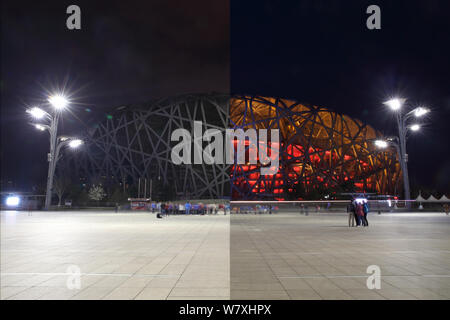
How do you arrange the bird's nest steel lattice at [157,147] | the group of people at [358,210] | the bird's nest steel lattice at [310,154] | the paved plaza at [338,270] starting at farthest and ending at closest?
the bird's nest steel lattice at [157,147]
the bird's nest steel lattice at [310,154]
the group of people at [358,210]
the paved plaza at [338,270]

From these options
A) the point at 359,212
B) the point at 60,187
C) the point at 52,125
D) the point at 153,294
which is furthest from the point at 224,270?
the point at 60,187

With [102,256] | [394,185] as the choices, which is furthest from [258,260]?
[394,185]

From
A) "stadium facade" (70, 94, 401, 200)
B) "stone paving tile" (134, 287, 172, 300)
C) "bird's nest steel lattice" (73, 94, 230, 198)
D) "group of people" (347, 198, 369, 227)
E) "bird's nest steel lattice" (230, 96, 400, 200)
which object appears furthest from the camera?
"bird's nest steel lattice" (73, 94, 230, 198)

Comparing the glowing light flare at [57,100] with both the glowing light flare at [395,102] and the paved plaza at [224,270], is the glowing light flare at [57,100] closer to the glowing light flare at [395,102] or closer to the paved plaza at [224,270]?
the paved plaza at [224,270]

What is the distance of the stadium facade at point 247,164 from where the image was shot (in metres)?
62.5

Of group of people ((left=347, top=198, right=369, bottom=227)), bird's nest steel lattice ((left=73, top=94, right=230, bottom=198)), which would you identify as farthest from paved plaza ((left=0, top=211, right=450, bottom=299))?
bird's nest steel lattice ((left=73, top=94, right=230, bottom=198))

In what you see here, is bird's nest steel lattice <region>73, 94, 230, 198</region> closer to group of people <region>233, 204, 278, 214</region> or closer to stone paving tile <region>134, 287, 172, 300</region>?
group of people <region>233, 204, 278, 214</region>

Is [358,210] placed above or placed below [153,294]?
above

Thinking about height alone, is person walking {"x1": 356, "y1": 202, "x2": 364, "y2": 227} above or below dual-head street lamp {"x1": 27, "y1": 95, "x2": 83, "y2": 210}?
below

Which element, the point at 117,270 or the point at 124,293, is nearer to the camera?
the point at 124,293

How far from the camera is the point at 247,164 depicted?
62.9 m

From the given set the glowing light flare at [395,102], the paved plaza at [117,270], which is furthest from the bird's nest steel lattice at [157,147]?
the paved plaza at [117,270]

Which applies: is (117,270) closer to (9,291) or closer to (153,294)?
(9,291)

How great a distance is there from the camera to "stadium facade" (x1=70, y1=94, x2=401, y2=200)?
62.5 m
